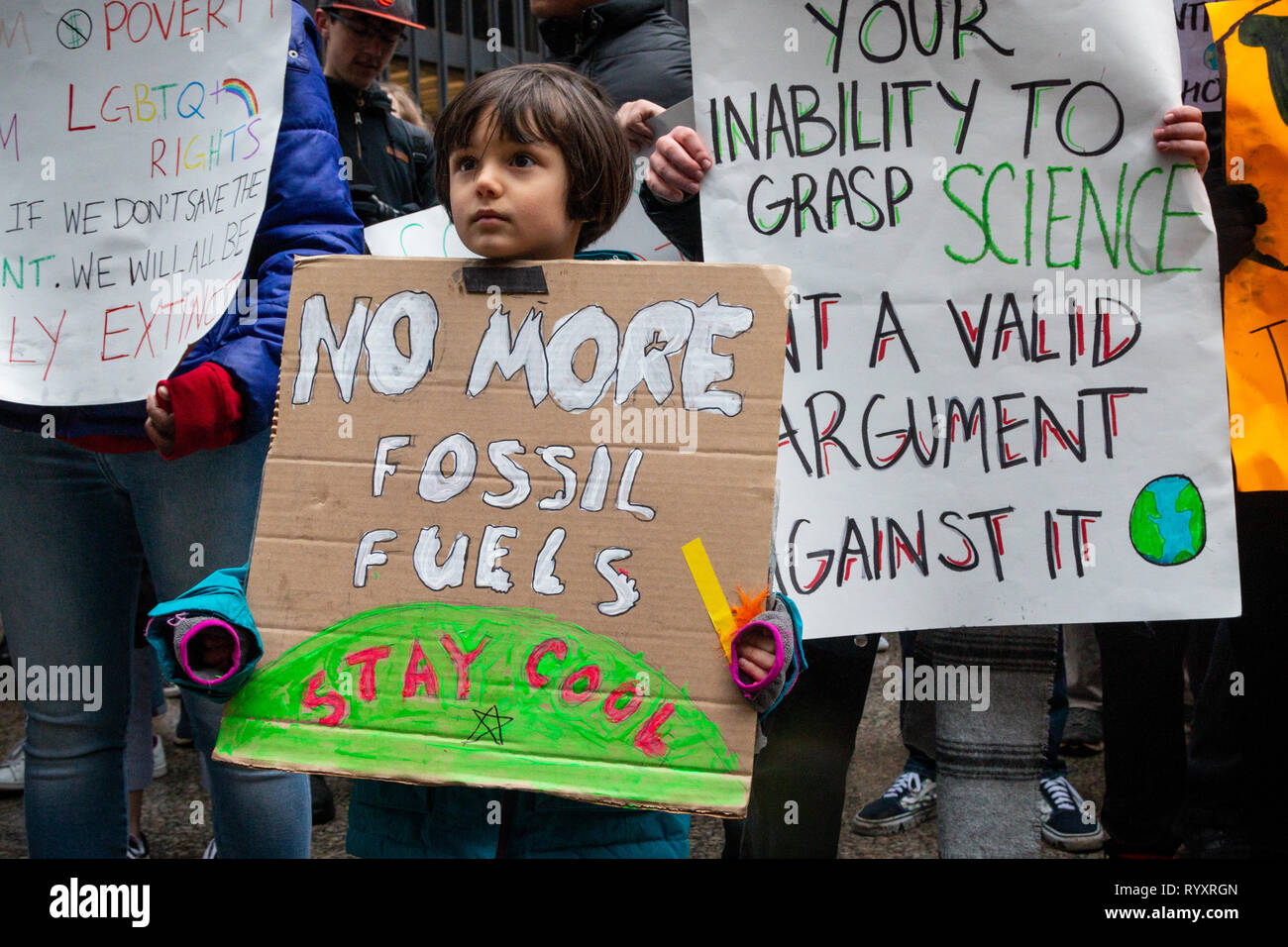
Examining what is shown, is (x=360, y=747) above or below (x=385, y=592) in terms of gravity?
below

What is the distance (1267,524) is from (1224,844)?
661mm

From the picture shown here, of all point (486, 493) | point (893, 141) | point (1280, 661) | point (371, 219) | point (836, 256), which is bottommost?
point (1280, 661)

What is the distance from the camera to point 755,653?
1.43 meters

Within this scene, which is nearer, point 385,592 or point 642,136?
point 385,592

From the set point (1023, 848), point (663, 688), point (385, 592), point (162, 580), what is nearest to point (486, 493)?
point (385, 592)

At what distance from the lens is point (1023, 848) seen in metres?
1.99

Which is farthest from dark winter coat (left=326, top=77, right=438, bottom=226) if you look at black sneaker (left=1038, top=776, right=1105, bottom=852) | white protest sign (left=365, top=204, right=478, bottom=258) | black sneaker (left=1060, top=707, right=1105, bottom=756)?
black sneaker (left=1060, top=707, right=1105, bottom=756)

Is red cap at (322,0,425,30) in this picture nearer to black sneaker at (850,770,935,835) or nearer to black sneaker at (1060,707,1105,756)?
black sneaker at (850,770,935,835)

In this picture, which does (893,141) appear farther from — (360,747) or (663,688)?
(360,747)

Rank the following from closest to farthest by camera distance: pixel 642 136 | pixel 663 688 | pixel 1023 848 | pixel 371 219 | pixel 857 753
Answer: pixel 663 688
pixel 1023 848
pixel 642 136
pixel 371 219
pixel 857 753

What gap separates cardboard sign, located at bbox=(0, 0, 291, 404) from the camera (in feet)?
6.61

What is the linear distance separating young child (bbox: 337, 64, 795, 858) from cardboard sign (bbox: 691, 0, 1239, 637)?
399 mm

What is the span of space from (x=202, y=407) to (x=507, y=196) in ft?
1.99

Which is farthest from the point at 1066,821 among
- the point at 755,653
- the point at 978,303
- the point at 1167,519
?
the point at 755,653
